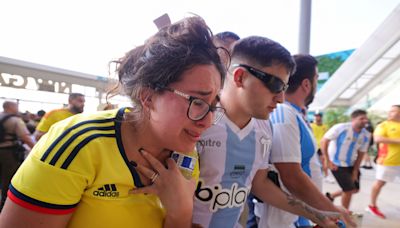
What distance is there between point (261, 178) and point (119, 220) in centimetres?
92

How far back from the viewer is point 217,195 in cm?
131

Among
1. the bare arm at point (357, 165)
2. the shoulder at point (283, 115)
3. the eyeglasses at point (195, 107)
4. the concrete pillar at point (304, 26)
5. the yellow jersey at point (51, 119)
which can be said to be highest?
the concrete pillar at point (304, 26)

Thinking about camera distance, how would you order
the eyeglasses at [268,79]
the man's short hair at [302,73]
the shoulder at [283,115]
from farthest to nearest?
the man's short hair at [302,73] < the shoulder at [283,115] < the eyeglasses at [268,79]

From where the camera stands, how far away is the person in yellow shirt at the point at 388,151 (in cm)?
479

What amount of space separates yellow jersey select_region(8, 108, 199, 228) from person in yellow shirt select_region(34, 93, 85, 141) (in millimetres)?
3890

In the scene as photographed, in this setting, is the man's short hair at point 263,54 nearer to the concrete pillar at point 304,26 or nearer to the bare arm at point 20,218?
the bare arm at point 20,218

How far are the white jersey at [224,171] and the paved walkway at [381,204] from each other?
11.6ft

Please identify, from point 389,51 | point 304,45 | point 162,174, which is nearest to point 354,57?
point 389,51

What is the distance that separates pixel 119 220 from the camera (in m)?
0.89

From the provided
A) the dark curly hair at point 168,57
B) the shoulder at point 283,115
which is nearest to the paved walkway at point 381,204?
the shoulder at point 283,115

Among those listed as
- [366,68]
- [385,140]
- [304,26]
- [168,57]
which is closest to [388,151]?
[385,140]

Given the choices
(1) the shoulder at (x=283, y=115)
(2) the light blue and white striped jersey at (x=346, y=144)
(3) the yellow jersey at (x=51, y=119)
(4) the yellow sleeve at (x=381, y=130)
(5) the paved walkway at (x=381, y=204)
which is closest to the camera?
(1) the shoulder at (x=283, y=115)

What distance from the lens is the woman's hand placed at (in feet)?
3.05

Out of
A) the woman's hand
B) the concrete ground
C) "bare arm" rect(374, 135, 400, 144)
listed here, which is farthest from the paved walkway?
the woman's hand
